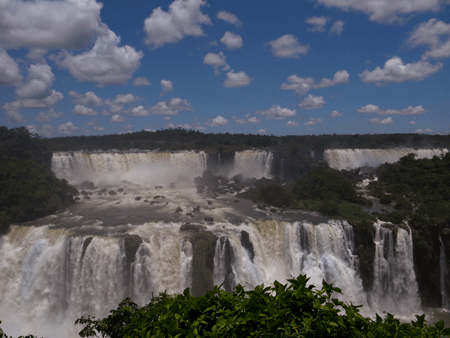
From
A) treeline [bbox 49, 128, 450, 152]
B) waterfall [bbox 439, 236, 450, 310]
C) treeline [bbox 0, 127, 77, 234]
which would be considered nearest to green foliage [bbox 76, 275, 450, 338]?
waterfall [bbox 439, 236, 450, 310]

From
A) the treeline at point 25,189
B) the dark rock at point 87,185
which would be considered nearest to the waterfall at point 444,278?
the treeline at point 25,189

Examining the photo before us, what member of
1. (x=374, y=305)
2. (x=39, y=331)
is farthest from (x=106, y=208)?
(x=374, y=305)

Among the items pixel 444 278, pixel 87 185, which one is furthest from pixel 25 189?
pixel 444 278

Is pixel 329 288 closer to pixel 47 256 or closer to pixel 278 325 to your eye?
pixel 278 325

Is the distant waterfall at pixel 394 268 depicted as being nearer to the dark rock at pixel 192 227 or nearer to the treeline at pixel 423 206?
the treeline at pixel 423 206

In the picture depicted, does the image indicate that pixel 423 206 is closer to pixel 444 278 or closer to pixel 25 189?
pixel 444 278

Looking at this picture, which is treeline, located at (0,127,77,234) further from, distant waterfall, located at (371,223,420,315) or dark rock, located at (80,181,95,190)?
distant waterfall, located at (371,223,420,315)

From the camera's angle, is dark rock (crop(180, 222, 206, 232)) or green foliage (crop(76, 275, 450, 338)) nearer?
green foliage (crop(76, 275, 450, 338))
